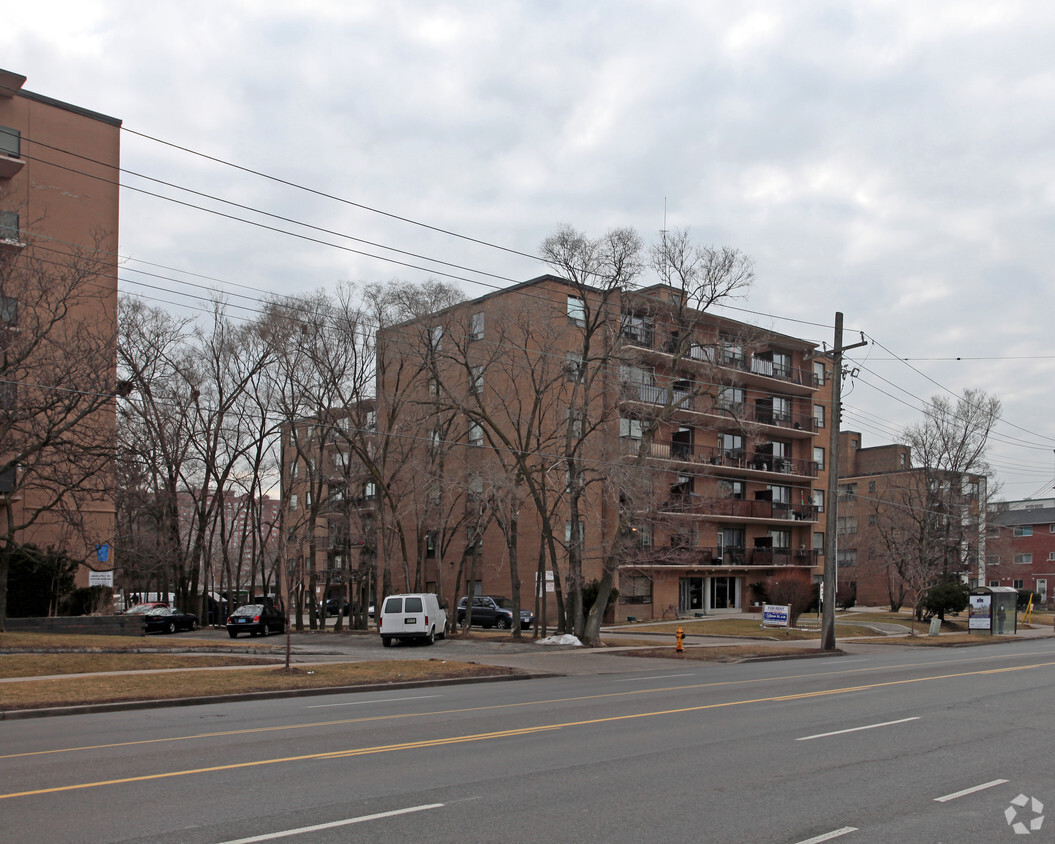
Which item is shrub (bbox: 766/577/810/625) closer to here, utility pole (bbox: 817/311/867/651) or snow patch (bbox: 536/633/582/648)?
utility pole (bbox: 817/311/867/651)

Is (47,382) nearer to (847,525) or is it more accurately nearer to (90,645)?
(90,645)

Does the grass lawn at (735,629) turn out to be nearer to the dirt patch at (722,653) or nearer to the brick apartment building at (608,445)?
the brick apartment building at (608,445)

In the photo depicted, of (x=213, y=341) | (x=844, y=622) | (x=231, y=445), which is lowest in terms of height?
(x=844, y=622)

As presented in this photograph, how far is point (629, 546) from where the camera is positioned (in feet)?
114

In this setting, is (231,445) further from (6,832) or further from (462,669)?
(6,832)

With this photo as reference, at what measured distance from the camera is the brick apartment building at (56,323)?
26.7m

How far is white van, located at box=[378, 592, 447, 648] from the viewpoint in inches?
1291

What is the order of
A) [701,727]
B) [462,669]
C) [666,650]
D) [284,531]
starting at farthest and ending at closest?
1. [284,531]
2. [666,650]
3. [462,669]
4. [701,727]

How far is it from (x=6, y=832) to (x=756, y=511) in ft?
177

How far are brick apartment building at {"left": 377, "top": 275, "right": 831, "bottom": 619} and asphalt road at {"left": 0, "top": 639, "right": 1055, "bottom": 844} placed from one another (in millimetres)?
17236

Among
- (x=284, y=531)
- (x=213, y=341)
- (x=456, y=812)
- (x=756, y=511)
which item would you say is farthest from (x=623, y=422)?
(x=456, y=812)

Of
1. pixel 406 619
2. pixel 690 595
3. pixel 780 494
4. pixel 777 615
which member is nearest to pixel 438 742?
pixel 406 619

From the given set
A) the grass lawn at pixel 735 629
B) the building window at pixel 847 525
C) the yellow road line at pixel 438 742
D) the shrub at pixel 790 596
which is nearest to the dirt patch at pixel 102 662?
the yellow road line at pixel 438 742

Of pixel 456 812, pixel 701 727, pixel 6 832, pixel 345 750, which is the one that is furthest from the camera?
pixel 701 727
